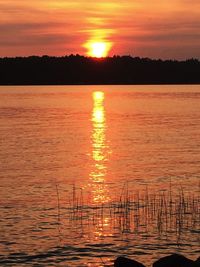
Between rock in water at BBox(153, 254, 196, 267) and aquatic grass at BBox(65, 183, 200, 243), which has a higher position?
aquatic grass at BBox(65, 183, 200, 243)

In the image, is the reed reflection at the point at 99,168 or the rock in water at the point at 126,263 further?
the reed reflection at the point at 99,168

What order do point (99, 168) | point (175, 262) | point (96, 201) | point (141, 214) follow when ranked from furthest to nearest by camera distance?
point (99, 168) → point (96, 201) → point (141, 214) → point (175, 262)

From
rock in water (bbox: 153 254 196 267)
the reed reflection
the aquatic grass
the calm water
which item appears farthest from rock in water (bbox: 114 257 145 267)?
the reed reflection

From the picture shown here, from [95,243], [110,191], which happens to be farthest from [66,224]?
[110,191]

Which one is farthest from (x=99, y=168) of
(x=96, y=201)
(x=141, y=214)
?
(x=141, y=214)

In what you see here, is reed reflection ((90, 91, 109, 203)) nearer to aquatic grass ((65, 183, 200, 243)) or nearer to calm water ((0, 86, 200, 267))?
calm water ((0, 86, 200, 267))

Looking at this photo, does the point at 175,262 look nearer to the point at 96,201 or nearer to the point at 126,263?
the point at 126,263

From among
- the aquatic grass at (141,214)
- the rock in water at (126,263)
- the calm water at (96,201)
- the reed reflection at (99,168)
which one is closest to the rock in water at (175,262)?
the rock in water at (126,263)

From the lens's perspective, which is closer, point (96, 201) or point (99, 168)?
point (96, 201)

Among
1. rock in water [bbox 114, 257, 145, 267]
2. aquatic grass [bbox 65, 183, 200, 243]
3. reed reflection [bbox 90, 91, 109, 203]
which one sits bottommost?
rock in water [bbox 114, 257, 145, 267]

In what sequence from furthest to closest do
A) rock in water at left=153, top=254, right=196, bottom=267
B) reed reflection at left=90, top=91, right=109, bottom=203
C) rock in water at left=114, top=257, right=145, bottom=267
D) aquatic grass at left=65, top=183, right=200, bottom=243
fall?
reed reflection at left=90, top=91, right=109, bottom=203 → aquatic grass at left=65, top=183, right=200, bottom=243 → rock in water at left=114, top=257, right=145, bottom=267 → rock in water at left=153, top=254, right=196, bottom=267

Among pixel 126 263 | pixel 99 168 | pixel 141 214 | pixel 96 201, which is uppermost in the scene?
pixel 99 168

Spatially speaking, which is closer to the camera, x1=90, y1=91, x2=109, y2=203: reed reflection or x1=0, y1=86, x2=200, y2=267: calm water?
x1=0, y1=86, x2=200, y2=267: calm water

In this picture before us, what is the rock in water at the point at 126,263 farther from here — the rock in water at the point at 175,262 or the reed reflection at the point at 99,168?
the reed reflection at the point at 99,168
